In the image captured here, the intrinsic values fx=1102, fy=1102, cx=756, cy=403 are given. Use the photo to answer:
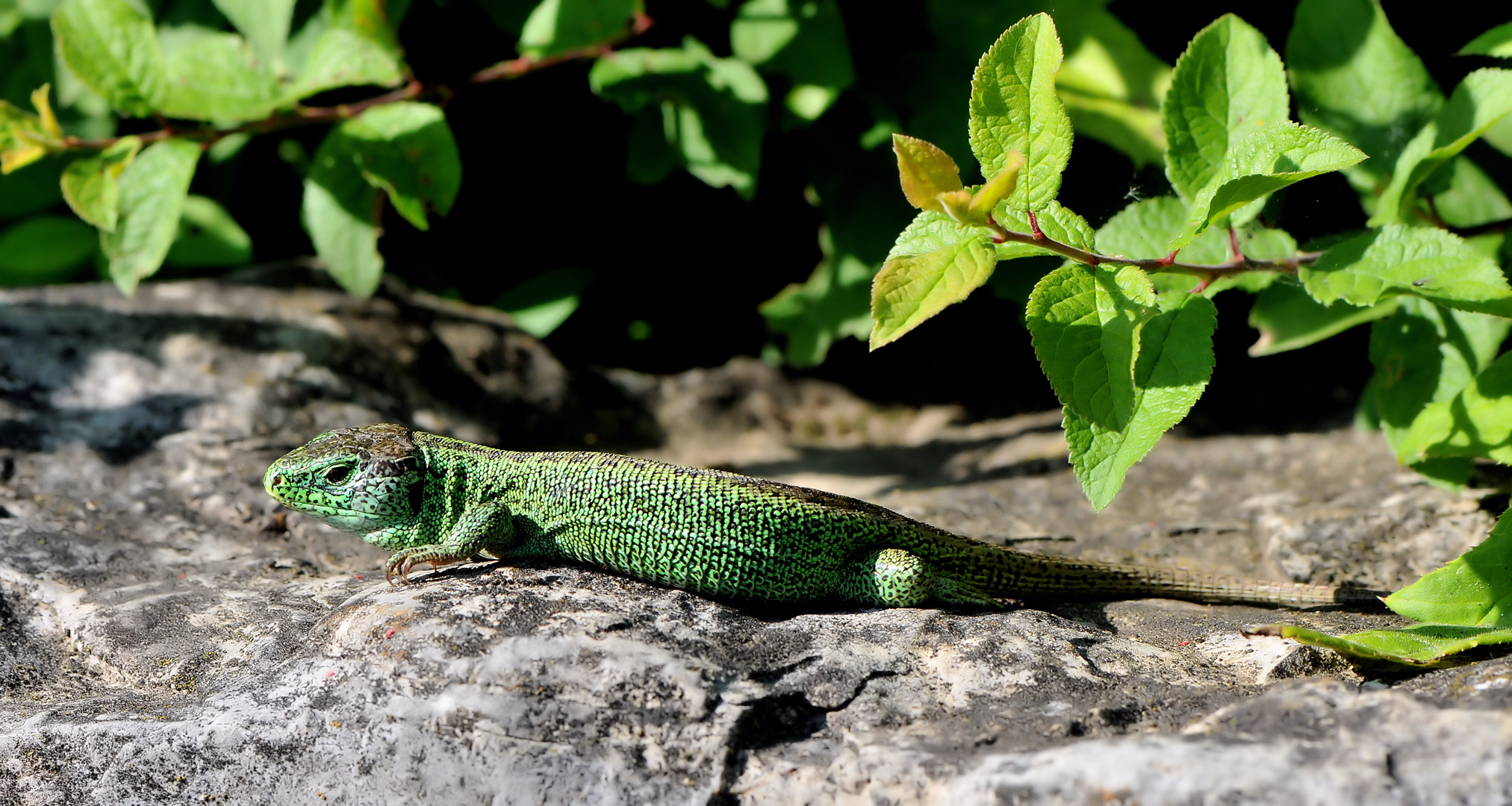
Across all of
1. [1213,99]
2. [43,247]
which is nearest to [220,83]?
[43,247]

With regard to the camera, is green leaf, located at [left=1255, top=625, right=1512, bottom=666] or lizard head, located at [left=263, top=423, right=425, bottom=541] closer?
green leaf, located at [left=1255, top=625, right=1512, bottom=666]

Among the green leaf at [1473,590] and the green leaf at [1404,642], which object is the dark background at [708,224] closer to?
the green leaf at [1473,590]

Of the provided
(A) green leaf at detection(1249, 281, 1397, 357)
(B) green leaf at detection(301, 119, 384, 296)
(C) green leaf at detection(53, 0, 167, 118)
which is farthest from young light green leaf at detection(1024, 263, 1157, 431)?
(C) green leaf at detection(53, 0, 167, 118)

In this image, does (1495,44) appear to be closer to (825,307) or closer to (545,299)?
(825,307)

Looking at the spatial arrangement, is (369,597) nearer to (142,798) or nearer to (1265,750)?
(142,798)

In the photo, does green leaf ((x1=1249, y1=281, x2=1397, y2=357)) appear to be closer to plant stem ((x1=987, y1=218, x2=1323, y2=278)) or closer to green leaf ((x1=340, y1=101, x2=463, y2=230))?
plant stem ((x1=987, y1=218, x2=1323, y2=278))

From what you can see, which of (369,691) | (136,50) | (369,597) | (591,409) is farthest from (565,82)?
(369,691)
